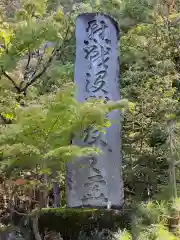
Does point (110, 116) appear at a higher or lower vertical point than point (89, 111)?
higher

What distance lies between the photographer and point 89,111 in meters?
4.68

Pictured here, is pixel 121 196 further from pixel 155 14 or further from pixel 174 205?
pixel 155 14

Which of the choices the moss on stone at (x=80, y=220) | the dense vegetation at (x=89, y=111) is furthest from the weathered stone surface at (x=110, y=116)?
the dense vegetation at (x=89, y=111)

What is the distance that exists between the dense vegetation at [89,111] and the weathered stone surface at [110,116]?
1.40 ft

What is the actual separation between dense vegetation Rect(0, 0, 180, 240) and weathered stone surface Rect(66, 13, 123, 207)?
16.8 inches

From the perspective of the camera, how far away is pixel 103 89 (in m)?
6.55

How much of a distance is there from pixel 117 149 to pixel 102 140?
0.29 meters

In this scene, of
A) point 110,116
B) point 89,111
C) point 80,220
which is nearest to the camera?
point 89,111

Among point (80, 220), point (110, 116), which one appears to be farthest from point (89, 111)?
point (80, 220)

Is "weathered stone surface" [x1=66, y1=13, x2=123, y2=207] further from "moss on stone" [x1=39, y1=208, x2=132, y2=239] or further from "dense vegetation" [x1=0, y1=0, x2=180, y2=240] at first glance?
"dense vegetation" [x1=0, y1=0, x2=180, y2=240]

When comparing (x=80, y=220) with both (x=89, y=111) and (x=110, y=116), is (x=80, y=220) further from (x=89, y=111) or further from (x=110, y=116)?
(x=89, y=111)

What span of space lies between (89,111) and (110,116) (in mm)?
1708

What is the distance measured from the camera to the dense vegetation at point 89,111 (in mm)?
4609

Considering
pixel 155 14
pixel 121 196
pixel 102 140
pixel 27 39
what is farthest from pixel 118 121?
pixel 155 14
